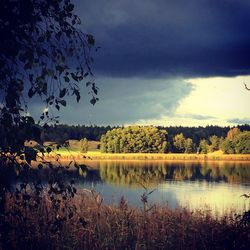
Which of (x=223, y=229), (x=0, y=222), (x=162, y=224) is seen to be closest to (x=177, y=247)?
(x=162, y=224)

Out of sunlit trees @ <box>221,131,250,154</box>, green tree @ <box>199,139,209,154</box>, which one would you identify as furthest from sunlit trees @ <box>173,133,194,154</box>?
sunlit trees @ <box>221,131,250,154</box>

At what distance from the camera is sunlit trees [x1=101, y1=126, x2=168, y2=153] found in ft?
534

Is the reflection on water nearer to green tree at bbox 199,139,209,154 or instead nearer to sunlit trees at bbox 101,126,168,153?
sunlit trees at bbox 101,126,168,153

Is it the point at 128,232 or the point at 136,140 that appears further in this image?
the point at 136,140

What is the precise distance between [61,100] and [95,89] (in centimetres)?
47

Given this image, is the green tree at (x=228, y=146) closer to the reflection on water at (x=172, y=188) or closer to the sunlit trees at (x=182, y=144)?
the sunlit trees at (x=182, y=144)

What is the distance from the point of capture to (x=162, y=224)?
45.5 feet

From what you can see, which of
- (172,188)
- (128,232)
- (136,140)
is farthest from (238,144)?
(128,232)

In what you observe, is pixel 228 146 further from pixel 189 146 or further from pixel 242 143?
pixel 189 146

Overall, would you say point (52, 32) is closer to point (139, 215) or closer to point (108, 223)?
point (108, 223)

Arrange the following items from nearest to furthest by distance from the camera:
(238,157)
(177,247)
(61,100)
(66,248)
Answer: (61,100) < (66,248) < (177,247) < (238,157)

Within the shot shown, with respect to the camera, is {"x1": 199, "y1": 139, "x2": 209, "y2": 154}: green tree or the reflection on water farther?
{"x1": 199, "y1": 139, "x2": 209, "y2": 154}: green tree

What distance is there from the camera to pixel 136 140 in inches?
6407

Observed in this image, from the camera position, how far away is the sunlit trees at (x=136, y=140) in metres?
163
